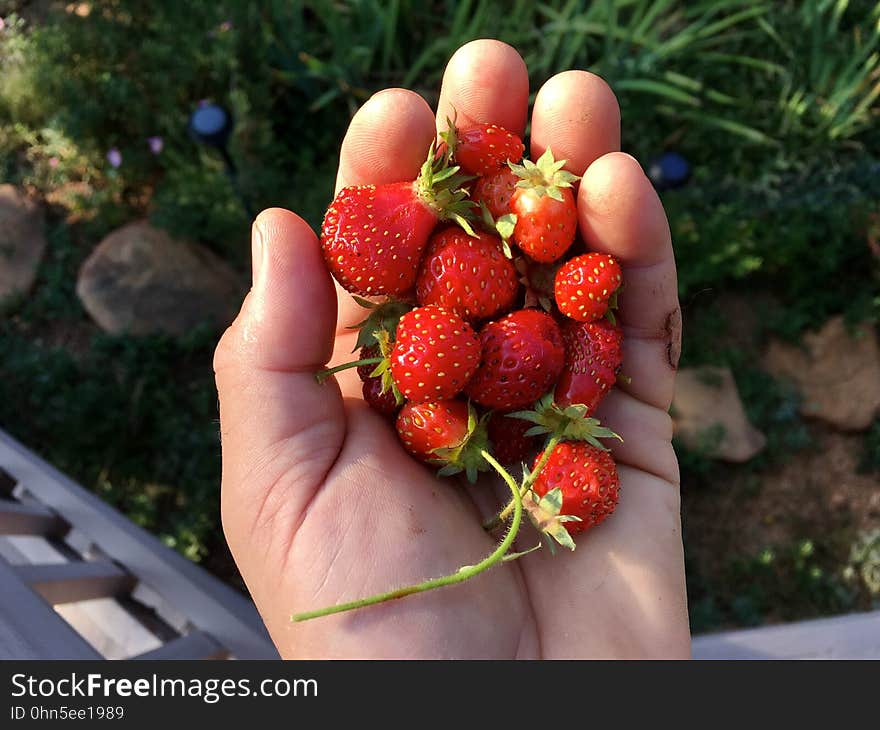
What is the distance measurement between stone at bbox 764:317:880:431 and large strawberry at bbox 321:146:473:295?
180 centimetres

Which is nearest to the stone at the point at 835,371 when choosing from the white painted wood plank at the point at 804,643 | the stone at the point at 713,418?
the stone at the point at 713,418

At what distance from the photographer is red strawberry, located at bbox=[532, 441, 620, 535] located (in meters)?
1.28

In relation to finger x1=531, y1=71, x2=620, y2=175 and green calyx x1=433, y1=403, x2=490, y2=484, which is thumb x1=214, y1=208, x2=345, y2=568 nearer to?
green calyx x1=433, y1=403, x2=490, y2=484

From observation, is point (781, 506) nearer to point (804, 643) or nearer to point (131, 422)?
point (804, 643)

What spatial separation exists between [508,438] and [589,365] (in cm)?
20

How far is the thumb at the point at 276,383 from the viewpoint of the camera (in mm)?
1208

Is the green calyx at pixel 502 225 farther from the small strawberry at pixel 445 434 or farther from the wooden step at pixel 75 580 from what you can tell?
the wooden step at pixel 75 580

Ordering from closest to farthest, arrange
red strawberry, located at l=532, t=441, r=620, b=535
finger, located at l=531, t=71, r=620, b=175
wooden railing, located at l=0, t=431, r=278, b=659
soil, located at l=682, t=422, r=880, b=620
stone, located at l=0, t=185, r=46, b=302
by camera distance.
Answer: red strawberry, located at l=532, t=441, r=620, b=535, finger, located at l=531, t=71, r=620, b=175, wooden railing, located at l=0, t=431, r=278, b=659, soil, located at l=682, t=422, r=880, b=620, stone, located at l=0, t=185, r=46, b=302

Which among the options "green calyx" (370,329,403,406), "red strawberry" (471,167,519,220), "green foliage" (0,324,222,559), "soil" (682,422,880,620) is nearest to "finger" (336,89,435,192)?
"red strawberry" (471,167,519,220)

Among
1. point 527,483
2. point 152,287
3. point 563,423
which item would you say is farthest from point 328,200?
point 527,483

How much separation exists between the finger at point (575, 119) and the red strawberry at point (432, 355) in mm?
477

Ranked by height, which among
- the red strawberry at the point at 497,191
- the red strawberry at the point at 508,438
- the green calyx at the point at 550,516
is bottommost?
the green calyx at the point at 550,516

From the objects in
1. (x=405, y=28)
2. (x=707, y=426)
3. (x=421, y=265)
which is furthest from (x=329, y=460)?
(x=405, y=28)

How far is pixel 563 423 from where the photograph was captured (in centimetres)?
136
